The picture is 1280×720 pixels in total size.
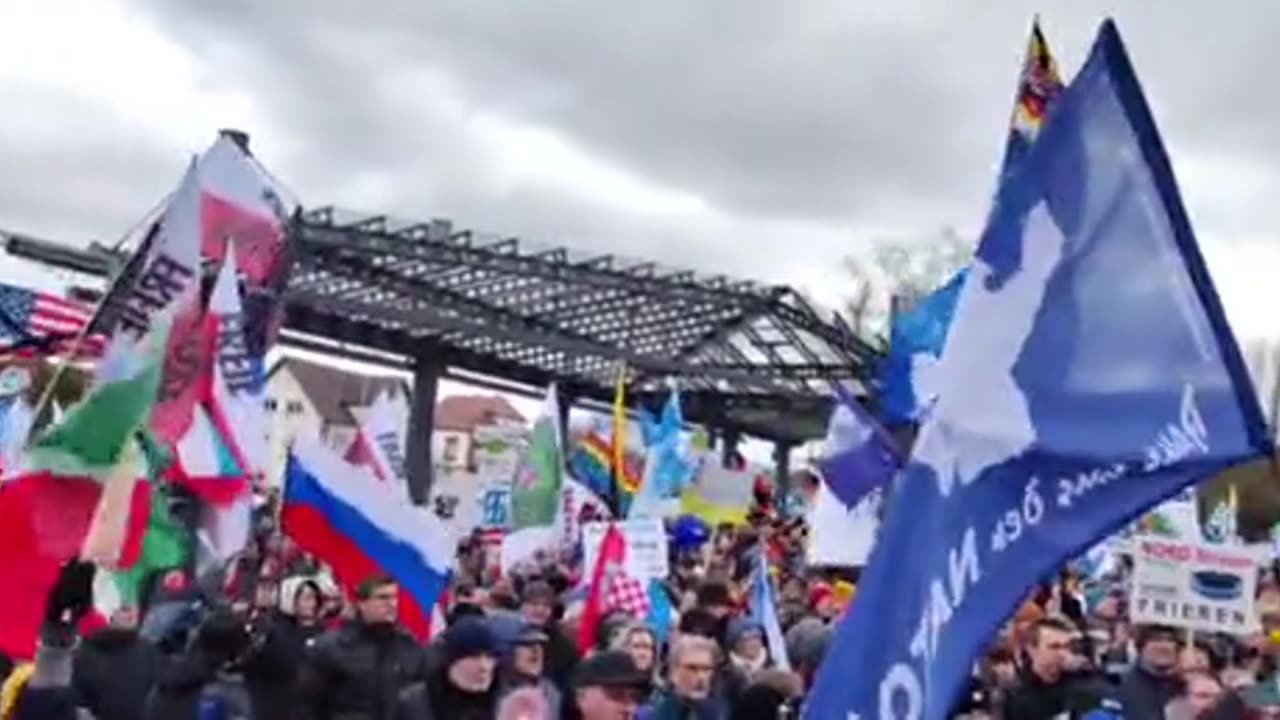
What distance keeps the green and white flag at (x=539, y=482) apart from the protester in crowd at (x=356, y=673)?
30.0 ft

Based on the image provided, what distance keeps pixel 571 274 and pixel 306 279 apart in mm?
5042

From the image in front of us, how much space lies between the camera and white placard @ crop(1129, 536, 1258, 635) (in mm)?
7973

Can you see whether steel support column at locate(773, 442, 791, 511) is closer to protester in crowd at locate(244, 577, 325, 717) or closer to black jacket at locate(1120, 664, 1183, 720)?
black jacket at locate(1120, 664, 1183, 720)

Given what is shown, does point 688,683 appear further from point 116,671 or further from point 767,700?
point 116,671

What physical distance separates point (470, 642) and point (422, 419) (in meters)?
Answer: 33.3

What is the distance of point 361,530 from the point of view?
30.5 feet

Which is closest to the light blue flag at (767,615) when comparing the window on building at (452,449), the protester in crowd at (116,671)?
the protester in crowd at (116,671)

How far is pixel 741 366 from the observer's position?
4462 centimetres

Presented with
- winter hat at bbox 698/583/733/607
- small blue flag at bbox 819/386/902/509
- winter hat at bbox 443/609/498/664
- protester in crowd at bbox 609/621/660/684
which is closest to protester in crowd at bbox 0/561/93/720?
winter hat at bbox 443/609/498/664

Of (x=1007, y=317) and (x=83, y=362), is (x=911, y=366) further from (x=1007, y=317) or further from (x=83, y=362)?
(x=1007, y=317)

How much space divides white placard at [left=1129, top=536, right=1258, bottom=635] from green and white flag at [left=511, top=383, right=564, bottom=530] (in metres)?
9.40

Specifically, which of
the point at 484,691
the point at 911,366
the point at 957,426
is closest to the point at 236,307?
the point at 484,691

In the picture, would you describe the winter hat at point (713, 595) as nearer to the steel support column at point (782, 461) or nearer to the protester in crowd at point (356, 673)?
the protester in crowd at point (356, 673)

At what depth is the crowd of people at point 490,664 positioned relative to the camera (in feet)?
20.6
